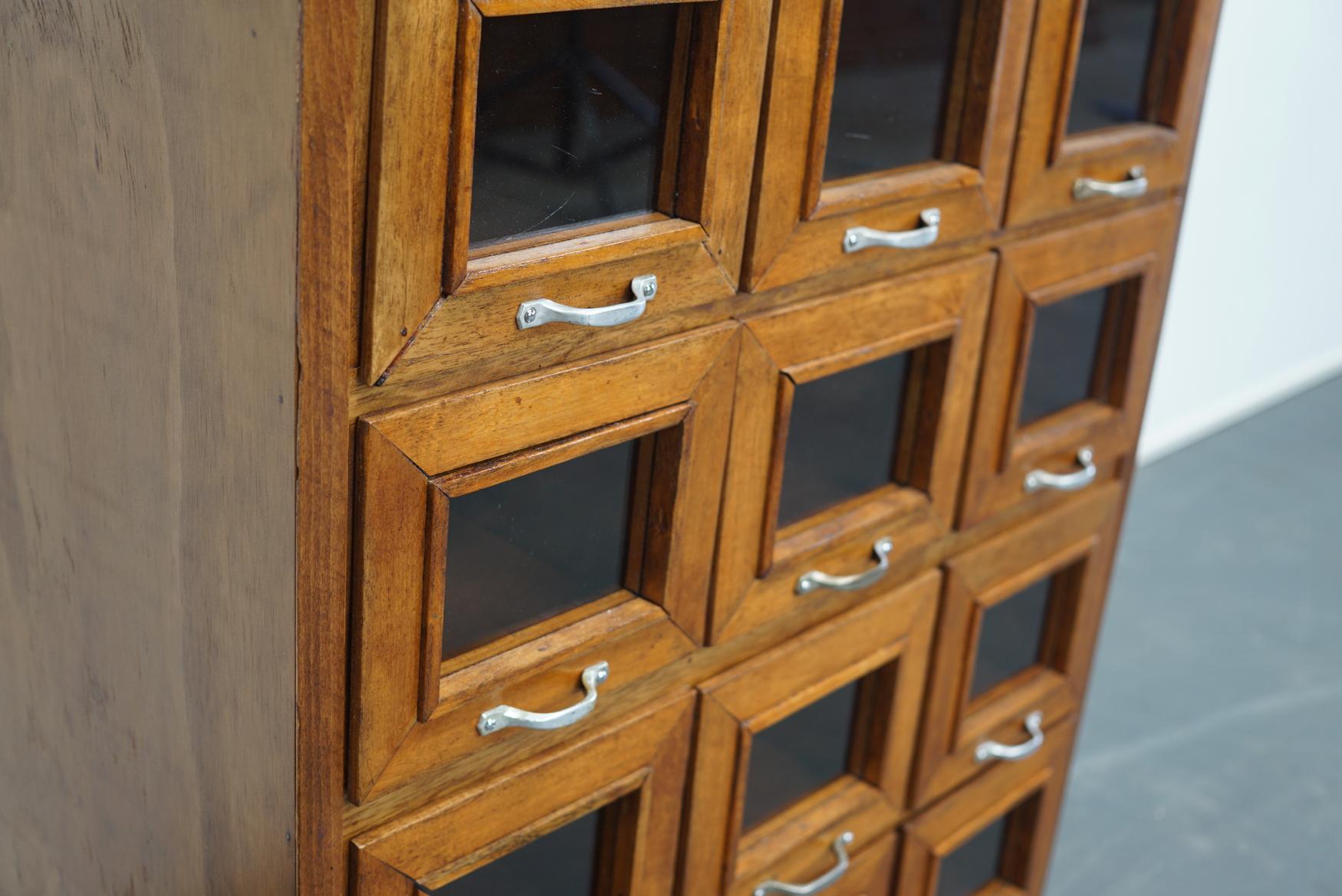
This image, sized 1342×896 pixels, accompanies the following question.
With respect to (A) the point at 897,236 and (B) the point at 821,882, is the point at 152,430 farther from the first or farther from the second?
(B) the point at 821,882

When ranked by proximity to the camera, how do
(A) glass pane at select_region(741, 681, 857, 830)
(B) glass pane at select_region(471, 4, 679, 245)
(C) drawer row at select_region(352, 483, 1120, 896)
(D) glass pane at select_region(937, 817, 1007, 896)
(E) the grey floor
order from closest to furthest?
(B) glass pane at select_region(471, 4, 679, 245) < (C) drawer row at select_region(352, 483, 1120, 896) < (A) glass pane at select_region(741, 681, 857, 830) < (D) glass pane at select_region(937, 817, 1007, 896) < (E) the grey floor

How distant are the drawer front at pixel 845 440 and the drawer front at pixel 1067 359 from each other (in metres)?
0.04

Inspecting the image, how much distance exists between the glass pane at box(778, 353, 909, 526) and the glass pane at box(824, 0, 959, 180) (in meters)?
0.17

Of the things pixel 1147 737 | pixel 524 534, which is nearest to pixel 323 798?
pixel 524 534

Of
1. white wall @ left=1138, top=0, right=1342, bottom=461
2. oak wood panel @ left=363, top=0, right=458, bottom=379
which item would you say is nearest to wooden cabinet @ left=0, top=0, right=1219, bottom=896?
oak wood panel @ left=363, top=0, right=458, bottom=379

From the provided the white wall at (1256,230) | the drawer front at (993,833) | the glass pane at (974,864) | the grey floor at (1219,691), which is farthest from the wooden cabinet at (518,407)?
the white wall at (1256,230)

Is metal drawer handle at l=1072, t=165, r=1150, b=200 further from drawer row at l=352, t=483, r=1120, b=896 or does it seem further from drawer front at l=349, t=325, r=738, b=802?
drawer front at l=349, t=325, r=738, b=802

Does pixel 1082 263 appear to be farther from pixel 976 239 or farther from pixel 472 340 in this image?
pixel 472 340

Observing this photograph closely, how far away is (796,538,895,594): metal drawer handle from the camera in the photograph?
1235 millimetres

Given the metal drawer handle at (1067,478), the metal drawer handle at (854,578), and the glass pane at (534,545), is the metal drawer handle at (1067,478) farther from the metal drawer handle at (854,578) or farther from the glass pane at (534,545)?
the glass pane at (534,545)

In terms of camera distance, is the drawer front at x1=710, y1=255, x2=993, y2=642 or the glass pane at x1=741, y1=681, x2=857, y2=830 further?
the glass pane at x1=741, y1=681, x2=857, y2=830

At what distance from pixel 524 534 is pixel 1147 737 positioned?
1.81m

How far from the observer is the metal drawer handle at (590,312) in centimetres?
91

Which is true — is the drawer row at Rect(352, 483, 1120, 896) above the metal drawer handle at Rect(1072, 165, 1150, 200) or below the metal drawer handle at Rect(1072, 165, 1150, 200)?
below
